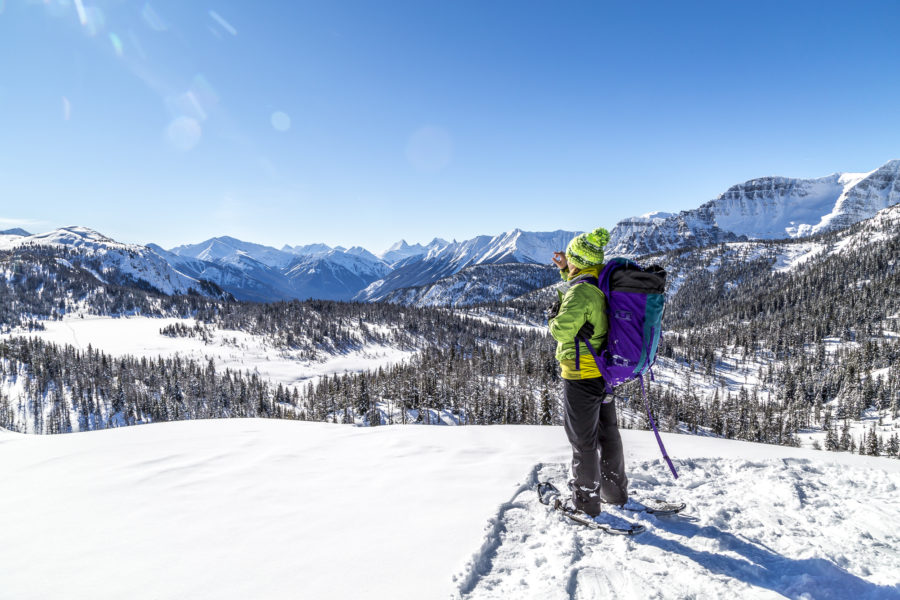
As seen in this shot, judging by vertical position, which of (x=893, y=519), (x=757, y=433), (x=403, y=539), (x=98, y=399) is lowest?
Answer: (x=757, y=433)

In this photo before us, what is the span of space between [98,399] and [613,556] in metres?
156

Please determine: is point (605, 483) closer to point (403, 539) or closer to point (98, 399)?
point (403, 539)

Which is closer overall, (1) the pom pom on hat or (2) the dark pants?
(2) the dark pants

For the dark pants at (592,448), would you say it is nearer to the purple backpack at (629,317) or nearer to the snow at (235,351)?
the purple backpack at (629,317)

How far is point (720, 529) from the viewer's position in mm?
4656

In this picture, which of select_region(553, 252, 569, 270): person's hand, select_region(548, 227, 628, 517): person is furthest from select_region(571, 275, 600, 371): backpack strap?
select_region(553, 252, 569, 270): person's hand

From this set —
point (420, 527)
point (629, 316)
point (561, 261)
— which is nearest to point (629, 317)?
point (629, 316)

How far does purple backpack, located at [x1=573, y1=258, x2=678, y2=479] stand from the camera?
4750 mm

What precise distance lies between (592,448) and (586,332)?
65.8 inches

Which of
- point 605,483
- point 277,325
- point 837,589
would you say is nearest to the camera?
point 837,589

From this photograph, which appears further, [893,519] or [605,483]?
Result: [605,483]

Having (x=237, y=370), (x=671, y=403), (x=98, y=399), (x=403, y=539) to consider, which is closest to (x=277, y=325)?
(x=237, y=370)

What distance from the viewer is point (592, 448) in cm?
505

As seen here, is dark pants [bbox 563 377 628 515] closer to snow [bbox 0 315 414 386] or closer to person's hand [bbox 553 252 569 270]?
person's hand [bbox 553 252 569 270]
